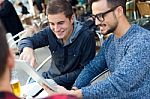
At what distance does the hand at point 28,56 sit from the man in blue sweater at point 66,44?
0.01 meters

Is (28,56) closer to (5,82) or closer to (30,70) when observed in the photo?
(30,70)

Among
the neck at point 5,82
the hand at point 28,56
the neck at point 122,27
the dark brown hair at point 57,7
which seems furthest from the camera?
the dark brown hair at point 57,7

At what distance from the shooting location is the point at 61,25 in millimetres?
2744

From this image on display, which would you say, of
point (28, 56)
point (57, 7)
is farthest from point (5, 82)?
point (57, 7)

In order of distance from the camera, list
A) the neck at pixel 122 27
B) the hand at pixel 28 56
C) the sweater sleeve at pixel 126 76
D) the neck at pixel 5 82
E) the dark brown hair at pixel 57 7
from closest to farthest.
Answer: the neck at pixel 5 82, the sweater sleeve at pixel 126 76, the neck at pixel 122 27, the hand at pixel 28 56, the dark brown hair at pixel 57 7

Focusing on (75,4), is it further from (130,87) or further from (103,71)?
(130,87)

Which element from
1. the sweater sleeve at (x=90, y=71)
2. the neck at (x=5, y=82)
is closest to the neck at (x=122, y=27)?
the sweater sleeve at (x=90, y=71)

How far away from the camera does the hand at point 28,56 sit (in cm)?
232

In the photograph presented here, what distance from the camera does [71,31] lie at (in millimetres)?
2820

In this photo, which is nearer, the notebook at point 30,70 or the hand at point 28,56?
the notebook at point 30,70

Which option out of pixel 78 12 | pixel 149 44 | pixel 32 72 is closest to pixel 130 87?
pixel 149 44

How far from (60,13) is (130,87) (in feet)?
3.24

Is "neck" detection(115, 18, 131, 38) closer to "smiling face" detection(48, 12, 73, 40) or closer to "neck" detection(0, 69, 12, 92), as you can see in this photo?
"smiling face" detection(48, 12, 73, 40)

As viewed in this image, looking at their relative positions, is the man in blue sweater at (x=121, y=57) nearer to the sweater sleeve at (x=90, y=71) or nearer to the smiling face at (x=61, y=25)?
the sweater sleeve at (x=90, y=71)
